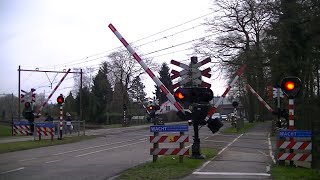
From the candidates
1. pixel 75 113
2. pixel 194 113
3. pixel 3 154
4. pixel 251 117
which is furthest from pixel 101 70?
pixel 194 113

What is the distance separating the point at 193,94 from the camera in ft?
49.9

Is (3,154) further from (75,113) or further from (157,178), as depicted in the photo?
(75,113)

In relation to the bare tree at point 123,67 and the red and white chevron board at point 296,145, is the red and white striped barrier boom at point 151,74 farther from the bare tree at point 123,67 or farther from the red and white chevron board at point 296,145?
the bare tree at point 123,67

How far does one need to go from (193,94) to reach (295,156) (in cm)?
370

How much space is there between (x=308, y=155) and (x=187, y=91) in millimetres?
4197

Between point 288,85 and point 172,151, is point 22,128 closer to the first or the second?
point 172,151

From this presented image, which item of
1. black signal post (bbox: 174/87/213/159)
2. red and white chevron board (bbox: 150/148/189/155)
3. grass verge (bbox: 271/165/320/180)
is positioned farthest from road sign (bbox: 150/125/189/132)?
grass verge (bbox: 271/165/320/180)

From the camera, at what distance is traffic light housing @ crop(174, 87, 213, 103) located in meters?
15.1

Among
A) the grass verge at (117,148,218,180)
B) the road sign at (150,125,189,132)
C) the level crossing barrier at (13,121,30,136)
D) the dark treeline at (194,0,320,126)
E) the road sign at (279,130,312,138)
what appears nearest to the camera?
the grass verge at (117,148,218,180)

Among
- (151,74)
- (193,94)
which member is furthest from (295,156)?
(151,74)

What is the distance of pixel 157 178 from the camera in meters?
11.6

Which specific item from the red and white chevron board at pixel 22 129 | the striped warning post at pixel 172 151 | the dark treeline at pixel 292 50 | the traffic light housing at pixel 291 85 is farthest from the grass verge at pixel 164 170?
the red and white chevron board at pixel 22 129

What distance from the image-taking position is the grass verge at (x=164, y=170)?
1192cm

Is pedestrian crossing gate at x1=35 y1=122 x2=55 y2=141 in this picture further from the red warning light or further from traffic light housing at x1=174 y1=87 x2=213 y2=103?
the red warning light
